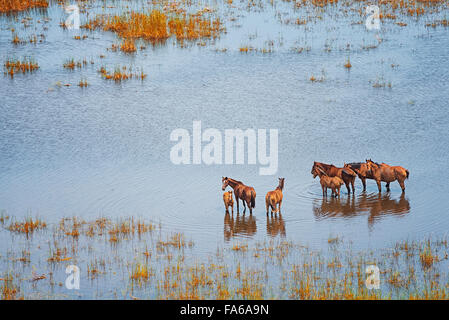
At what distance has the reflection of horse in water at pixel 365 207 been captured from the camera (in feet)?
55.3

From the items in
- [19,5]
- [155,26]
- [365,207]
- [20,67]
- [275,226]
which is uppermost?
[19,5]

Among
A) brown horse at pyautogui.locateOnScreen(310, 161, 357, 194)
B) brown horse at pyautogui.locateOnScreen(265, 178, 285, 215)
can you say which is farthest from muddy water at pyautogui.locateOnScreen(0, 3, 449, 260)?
brown horse at pyautogui.locateOnScreen(310, 161, 357, 194)

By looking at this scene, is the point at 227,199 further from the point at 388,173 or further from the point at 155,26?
the point at 155,26

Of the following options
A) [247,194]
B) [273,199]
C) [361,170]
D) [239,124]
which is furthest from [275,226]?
[239,124]

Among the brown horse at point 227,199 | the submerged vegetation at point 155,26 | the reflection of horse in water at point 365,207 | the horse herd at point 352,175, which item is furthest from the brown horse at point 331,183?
the submerged vegetation at point 155,26

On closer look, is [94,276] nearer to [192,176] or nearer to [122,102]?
[192,176]

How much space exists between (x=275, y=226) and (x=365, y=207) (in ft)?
9.26

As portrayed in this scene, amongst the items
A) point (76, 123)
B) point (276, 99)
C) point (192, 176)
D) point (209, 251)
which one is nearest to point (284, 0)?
point (276, 99)

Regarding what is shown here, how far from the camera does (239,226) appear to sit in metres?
16.0

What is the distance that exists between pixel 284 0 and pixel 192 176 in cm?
2762

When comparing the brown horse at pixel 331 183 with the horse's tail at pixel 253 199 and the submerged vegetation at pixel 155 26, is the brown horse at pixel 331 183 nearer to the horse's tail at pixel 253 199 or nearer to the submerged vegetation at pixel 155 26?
the horse's tail at pixel 253 199

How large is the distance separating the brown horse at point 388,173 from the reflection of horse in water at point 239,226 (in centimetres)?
377

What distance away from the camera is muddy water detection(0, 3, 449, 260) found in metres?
16.9

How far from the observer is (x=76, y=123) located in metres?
26.3
